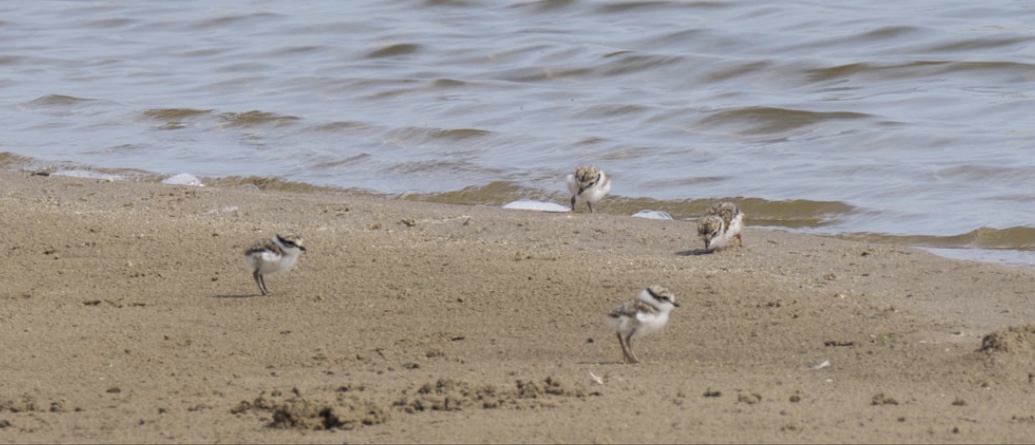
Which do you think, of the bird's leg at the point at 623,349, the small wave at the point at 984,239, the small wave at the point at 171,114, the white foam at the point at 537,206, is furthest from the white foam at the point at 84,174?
the bird's leg at the point at 623,349

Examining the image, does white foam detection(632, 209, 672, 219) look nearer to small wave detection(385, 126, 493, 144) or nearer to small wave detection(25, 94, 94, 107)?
small wave detection(385, 126, 493, 144)

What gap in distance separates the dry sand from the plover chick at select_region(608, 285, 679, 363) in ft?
0.57

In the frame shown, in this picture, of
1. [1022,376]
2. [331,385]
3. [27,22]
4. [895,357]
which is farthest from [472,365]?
[27,22]

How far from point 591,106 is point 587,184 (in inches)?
232

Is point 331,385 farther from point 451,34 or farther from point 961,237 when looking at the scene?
point 451,34

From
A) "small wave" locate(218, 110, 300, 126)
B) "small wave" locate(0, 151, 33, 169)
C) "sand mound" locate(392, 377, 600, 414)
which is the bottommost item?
"small wave" locate(218, 110, 300, 126)

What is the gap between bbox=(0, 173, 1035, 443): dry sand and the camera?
589 cm

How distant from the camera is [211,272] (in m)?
9.25

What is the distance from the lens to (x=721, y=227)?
391 inches

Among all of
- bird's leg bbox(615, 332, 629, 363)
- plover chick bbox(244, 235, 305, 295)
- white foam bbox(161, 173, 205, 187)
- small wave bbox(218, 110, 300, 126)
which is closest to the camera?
bird's leg bbox(615, 332, 629, 363)

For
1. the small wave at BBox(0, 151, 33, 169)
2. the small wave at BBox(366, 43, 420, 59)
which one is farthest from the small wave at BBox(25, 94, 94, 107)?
the small wave at BBox(366, 43, 420, 59)

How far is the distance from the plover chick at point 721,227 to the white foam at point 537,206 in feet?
8.73

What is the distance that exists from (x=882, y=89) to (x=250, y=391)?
13.4 meters

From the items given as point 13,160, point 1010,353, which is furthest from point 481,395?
point 13,160
